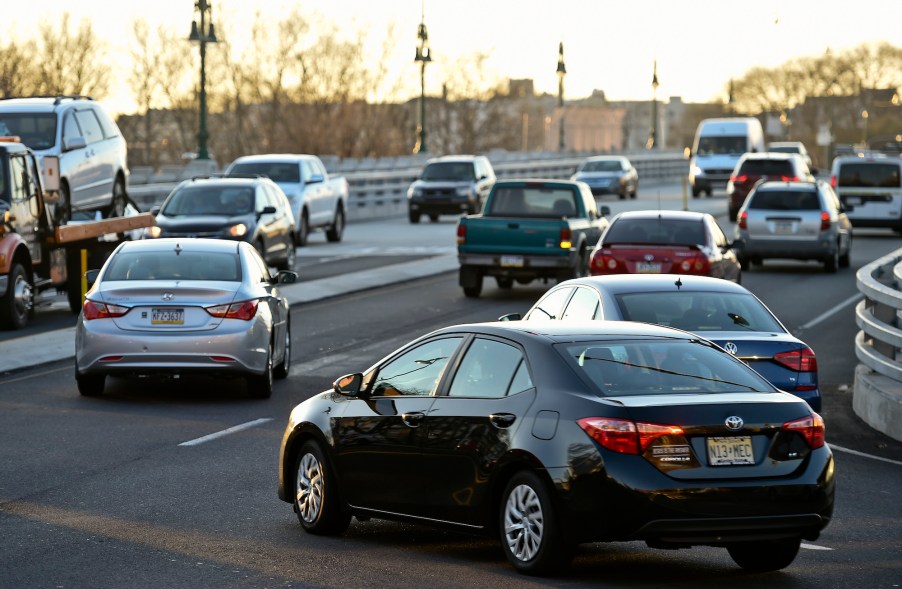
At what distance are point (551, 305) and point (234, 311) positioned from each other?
3.17 metres

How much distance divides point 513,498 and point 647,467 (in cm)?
80

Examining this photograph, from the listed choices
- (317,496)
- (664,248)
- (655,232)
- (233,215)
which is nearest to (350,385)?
(317,496)

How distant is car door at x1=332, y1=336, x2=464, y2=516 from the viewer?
30.7 feet

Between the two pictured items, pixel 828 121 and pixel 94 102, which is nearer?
pixel 94 102

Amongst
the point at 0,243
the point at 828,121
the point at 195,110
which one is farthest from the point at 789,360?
the point at 828,121

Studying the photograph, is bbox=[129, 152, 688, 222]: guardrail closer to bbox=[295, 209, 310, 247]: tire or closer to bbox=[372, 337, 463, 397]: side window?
bbox=[295, 209, 310, 247]: tire

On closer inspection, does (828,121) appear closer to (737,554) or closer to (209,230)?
(209,230)

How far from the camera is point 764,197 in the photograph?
110ft

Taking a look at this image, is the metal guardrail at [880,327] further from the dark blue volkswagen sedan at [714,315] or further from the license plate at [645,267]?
the license plate at [645,267]

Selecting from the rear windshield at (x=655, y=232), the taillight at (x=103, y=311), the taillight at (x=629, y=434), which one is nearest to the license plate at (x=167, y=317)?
the taillight at (x=103, y=311)

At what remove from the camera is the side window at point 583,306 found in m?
13.7

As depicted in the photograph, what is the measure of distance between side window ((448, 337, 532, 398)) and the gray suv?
53.0ft

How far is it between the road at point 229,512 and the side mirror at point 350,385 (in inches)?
33.2

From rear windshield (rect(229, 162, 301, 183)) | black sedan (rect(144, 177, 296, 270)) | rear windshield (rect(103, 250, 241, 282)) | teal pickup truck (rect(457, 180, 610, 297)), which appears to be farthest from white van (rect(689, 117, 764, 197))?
rear windshield (rect(103, 250, 241, 282))
